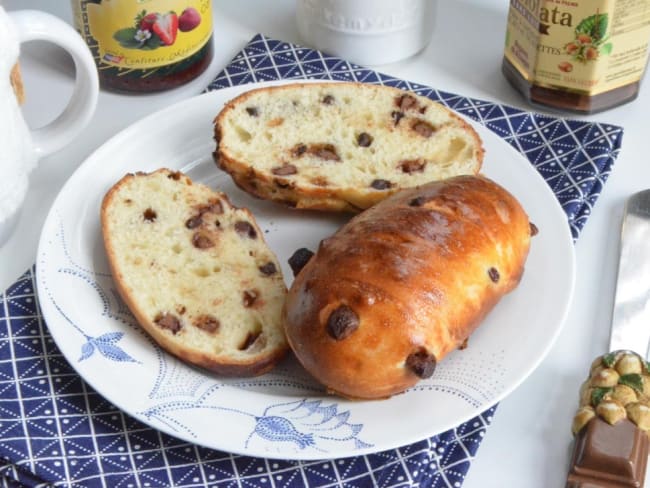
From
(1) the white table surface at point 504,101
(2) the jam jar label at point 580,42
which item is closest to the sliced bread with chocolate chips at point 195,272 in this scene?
(1) the white table surface at point 504,101

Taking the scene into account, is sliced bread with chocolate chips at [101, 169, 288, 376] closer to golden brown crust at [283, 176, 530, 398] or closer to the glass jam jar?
golden brown crust at [283, 176, 530, 398]

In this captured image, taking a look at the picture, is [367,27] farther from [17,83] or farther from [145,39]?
[17,83]

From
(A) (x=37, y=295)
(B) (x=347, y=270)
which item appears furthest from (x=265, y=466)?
(A) (x=37, y=295)

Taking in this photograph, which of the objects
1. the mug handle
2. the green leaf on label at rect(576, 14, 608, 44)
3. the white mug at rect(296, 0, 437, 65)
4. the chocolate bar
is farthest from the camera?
the white mug at rect(296, 0, 437, 65)

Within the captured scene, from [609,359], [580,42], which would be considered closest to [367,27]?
[580,42]

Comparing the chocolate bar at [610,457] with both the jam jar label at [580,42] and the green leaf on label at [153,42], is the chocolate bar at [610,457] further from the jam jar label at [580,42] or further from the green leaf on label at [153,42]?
the green leaf on label at [153,42]

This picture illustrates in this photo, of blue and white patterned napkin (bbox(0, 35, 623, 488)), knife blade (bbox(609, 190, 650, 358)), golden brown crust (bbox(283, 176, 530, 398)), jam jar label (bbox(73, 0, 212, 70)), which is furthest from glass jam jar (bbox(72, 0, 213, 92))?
knife blade (bbox(609, 190, 650, 358))

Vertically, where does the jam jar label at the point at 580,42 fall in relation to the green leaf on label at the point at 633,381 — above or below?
above
